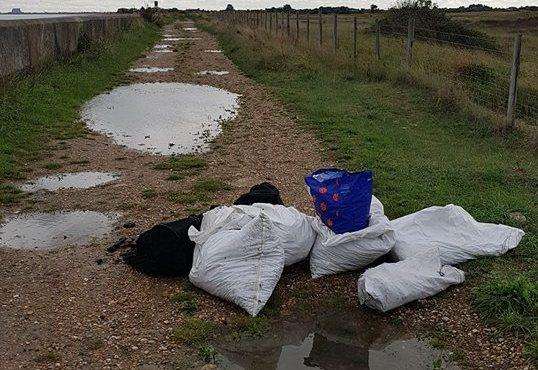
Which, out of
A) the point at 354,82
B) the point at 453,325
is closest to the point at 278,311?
the point at 453,325

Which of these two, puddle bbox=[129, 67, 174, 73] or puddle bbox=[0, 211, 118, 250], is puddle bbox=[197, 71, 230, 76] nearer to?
puddle bbox=[129, 67, 174, 73]

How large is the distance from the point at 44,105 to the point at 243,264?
278 inches

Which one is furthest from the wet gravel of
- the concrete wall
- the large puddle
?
the large puddle

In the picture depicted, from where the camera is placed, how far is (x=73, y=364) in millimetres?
3072

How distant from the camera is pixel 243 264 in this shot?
375 cm

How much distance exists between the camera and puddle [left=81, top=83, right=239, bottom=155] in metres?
8.09

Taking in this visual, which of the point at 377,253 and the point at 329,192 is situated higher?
the point at 329,192

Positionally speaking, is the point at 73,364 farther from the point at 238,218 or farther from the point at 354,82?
the point at 354,82

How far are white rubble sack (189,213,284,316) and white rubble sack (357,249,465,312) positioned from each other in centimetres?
59

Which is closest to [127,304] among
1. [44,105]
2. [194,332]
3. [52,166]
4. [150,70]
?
[194,332]

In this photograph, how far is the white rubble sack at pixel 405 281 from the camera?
11.7ft

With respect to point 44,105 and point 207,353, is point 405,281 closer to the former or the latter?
point 207,353

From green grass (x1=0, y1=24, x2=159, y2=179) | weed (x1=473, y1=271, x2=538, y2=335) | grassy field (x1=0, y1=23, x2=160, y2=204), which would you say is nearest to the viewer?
weed (x1=473, y1=271, x2=538, y2=335)

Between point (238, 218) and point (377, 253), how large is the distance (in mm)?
986
